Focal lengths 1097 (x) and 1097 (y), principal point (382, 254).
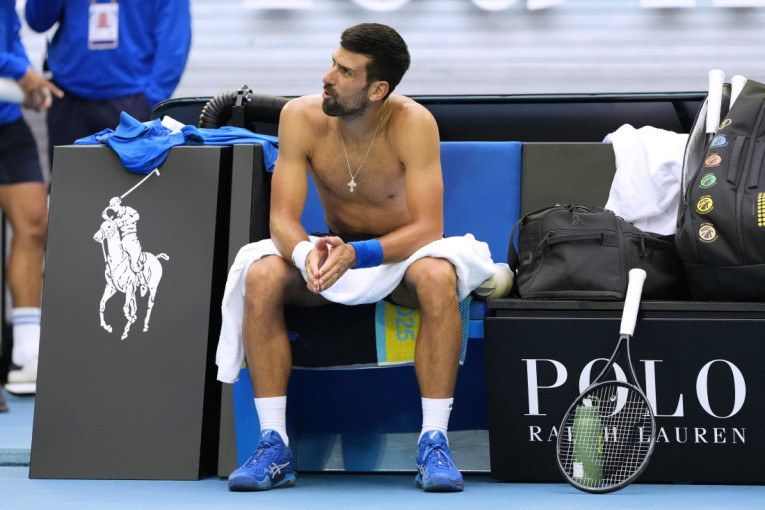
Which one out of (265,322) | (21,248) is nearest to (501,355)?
(265,322)

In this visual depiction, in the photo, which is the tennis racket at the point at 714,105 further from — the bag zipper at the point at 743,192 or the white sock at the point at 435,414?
the white sock at the point at 435,414

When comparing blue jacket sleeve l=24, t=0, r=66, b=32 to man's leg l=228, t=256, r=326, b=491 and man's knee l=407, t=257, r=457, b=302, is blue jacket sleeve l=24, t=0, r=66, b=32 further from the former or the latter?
man's knee l=407, t=257, r=457, b=302

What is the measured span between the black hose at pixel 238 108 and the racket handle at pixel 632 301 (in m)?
1.19

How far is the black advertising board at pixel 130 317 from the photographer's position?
267 centimetres

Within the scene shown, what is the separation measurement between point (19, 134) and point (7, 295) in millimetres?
926

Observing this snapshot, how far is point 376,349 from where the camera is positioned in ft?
8.73

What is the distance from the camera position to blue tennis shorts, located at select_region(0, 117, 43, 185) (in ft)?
14.5

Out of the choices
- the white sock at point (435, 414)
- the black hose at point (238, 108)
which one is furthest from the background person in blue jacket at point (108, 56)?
the white sock at point (435, 414)

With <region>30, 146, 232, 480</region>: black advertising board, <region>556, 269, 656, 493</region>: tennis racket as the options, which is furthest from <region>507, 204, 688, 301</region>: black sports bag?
<region>30, 146, 232, 480</region>: black advertising board

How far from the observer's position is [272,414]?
→ 8.32 feet

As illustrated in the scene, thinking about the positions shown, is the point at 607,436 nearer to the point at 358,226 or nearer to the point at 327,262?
the point at 327,262

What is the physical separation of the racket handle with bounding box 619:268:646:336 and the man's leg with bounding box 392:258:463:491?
38cm

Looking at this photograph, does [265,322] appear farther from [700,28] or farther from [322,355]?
[700,28]

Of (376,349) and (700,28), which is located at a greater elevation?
(700,28)
